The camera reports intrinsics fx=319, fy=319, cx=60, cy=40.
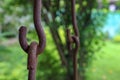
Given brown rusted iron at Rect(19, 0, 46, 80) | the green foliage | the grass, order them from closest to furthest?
brown rusted iron at Rect(19, 0, 46, 80)
the grass
the green foliage

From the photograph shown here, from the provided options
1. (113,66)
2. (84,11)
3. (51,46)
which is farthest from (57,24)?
(113,66)

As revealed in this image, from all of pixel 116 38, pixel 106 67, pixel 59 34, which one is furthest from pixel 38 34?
pixel 116 38

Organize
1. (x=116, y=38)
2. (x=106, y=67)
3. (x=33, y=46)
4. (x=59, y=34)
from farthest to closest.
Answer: (x=116, y=38)
(x=106, y=67)
(x=59, y=34)
(x=33, y=46)

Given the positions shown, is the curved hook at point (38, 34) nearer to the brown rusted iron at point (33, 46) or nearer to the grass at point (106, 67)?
the brown rusted iron at point (33, 46)

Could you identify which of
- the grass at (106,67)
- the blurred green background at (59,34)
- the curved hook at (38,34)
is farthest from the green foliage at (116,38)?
the curved hook at (38,34)

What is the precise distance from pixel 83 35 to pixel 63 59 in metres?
0.30

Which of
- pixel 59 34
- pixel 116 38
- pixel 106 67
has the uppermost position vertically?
pixel 59 34

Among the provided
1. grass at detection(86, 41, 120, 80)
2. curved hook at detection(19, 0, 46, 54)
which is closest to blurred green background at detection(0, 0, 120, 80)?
grass at detection(86, 41, 120, 80)

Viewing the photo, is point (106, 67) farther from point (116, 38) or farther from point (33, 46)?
point (33, 46)

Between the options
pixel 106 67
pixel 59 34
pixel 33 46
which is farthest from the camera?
pixel 106 67

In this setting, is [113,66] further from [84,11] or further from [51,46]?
[84,11]

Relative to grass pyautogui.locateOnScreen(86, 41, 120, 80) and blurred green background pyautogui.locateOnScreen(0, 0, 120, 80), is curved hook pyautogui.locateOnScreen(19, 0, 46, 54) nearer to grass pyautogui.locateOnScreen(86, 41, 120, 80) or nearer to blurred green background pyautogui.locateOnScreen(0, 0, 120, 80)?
blurred green background pyautogui.locateOnScreen(0, 0, 120, 80)

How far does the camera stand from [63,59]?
3008 mm

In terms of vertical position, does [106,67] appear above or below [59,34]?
below
